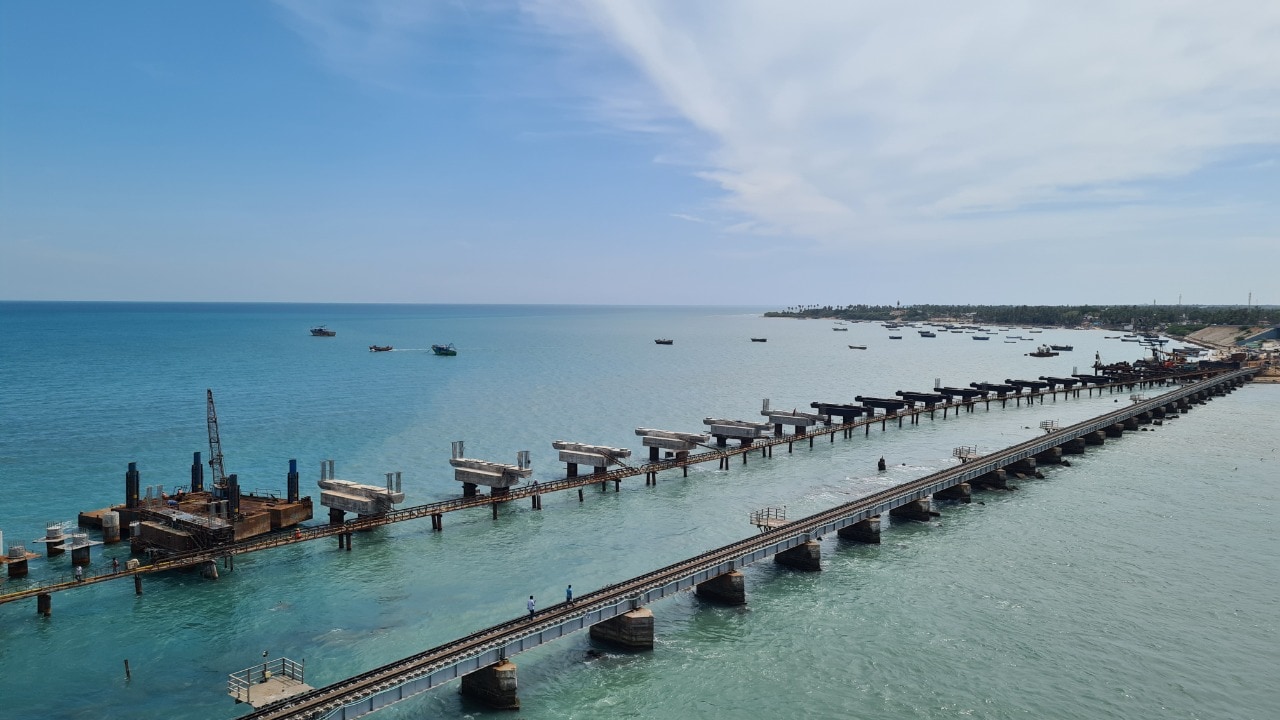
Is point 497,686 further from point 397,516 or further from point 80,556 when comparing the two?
point 80,556

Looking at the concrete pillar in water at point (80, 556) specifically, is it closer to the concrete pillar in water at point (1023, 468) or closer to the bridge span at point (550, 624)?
the bridge span at point (550, 624)

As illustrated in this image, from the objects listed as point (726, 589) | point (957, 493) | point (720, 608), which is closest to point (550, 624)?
point (720, 608)

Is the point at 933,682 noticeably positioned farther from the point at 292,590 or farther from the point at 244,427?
the point at 244,427

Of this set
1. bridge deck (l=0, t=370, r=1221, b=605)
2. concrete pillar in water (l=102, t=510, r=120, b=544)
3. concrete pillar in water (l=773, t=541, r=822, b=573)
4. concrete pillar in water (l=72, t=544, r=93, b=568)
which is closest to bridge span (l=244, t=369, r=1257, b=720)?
concrete pillar in water (l=773, t=541, r=822, b=573)

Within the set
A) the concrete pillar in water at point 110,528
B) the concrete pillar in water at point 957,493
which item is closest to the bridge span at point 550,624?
the concrete pillar in water at point 957,493

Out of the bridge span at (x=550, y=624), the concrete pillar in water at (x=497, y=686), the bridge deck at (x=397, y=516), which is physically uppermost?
the bridge span at (x=550, y=624)
